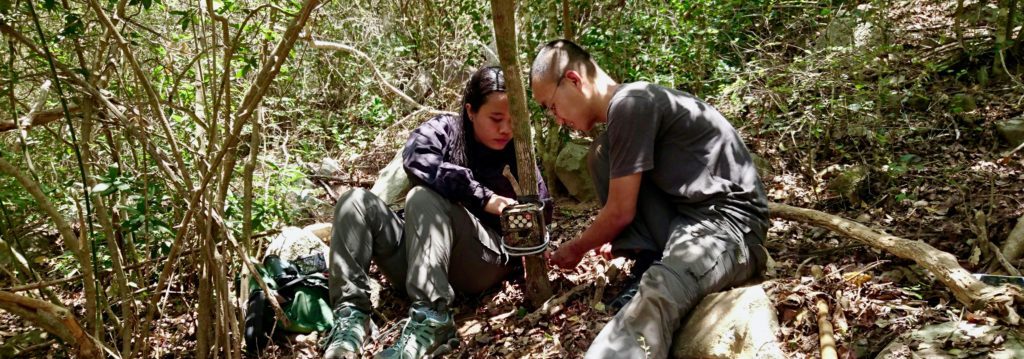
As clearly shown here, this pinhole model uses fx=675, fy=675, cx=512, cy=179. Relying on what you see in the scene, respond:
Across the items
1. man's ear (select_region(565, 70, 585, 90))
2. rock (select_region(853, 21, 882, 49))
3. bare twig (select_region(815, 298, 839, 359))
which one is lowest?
bare twig (select_region(815, 298, 839, 359))

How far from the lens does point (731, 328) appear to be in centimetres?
238

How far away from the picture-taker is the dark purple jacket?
10.2 ft

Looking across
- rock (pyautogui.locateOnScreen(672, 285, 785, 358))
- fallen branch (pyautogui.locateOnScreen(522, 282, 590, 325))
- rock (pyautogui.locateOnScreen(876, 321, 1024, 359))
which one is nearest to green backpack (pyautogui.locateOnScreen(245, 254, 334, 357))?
fallen branch (pyautogui.locateOnScreen(522, 282, 590, 325))

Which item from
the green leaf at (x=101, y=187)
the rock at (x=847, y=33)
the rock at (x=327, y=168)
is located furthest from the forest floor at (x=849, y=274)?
the rock at (x=327, y=168)

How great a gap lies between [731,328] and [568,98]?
1.12 meters

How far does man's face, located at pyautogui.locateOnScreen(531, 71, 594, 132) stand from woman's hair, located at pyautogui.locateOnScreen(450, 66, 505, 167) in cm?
24

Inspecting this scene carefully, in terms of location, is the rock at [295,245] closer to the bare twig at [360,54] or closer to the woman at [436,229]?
the woman at [436,229]

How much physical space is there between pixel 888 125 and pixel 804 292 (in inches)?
106

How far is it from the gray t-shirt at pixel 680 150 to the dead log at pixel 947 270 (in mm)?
523

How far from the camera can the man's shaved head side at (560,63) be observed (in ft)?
9.28

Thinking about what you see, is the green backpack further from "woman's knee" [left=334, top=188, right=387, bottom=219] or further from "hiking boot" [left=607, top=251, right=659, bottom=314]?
"hiking boot" [left=607, top=251, right=659, bottom=314]

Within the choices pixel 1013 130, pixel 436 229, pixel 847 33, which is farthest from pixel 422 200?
pixel 847 33

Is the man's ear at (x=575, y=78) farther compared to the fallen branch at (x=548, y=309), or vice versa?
the fallen branch at (x=548, y=309)

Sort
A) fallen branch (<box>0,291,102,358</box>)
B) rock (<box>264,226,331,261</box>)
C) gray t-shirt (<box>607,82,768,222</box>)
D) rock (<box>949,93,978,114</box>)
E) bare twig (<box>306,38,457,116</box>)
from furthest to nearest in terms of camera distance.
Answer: rock (<box>949,93,978,114</box>)
rock (<box>264,226,331,261</box>)
bare twig (<box>306,38,457,116</box>)
gray t-shirt (<box>607,82,768,222</box>)
fallen branch (<box>0,291,102,358</box>)
